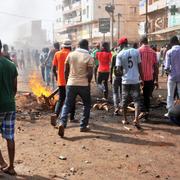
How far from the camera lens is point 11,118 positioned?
523 centimetres

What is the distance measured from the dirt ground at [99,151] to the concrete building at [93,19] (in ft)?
169

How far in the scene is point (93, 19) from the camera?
76.6 metres

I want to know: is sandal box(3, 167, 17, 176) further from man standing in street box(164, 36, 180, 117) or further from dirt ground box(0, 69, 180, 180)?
man standing in street box(164, 36, 180, 117)

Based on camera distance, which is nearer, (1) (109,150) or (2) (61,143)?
(1) (109,150)

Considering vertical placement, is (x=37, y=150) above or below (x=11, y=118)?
below

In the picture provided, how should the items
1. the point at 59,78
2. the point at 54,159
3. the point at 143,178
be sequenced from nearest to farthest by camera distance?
1. the point at 143,178
2. the point at 54,159
3. the point at 59,78

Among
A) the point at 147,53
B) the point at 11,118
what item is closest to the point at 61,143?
the point at 11,118

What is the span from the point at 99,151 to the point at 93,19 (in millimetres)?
71768

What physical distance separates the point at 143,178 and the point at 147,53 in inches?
159

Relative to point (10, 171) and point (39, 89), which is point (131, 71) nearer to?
point (10, 171)

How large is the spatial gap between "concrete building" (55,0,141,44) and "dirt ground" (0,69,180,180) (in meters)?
51.4

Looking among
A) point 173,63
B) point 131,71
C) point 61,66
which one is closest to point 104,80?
point 61,66

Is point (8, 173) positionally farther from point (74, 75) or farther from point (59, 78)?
point (59, 78)

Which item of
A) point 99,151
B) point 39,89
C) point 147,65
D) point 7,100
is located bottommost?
point 99,151
